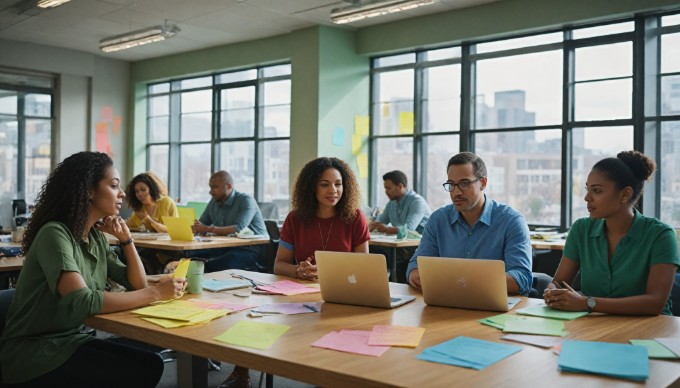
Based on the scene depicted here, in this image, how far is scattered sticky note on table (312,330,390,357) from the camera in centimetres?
166

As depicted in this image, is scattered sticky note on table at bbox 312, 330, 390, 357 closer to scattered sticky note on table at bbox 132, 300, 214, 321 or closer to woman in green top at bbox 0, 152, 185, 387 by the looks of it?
scattered sticky note on table at bbox 132, 300, 214, 321

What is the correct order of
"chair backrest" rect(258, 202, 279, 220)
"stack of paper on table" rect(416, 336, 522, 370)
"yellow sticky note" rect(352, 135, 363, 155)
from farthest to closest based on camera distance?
"yellow sticky note" rect(352, 135, 363, 155), "chair backrest" rect(258, 202, 279, 220), "stack of paper on table" rect(416, 336, 522, 370)

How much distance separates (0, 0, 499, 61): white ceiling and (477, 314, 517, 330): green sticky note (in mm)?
4832

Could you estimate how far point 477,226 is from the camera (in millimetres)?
2820

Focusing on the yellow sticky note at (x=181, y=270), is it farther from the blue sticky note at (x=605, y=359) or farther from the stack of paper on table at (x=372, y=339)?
the blue sticky note at (x=605, y=359)

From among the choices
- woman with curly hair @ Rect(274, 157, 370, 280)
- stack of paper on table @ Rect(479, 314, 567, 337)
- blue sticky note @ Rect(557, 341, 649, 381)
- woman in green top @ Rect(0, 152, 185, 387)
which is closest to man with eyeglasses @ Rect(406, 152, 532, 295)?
woman with curly hair @ Rect(274, 157, 370, 280)

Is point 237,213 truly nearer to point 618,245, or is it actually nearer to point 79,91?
point 618,245

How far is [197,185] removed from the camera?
9414 millimetres

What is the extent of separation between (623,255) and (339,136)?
531 cm

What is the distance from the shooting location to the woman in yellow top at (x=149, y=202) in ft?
18.5

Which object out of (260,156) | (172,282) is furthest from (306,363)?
(260,156)

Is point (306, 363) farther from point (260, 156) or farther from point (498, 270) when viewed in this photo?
point (260, 156)

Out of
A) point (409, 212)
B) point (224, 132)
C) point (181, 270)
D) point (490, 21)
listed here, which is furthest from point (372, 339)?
point (224, 132)

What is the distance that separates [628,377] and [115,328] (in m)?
1.44
